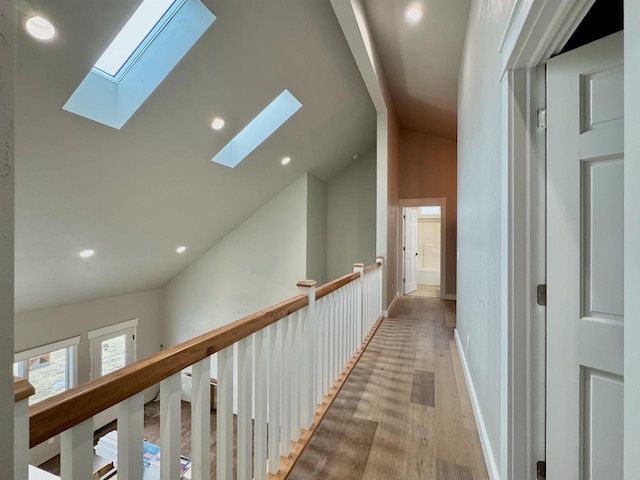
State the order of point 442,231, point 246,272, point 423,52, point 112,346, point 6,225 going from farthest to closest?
point 246,272 < point 442,231 < point 112,346 < point 423,52 < point 6,225

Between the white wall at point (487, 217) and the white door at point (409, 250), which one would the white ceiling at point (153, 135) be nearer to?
the white wall at point (487, 217)

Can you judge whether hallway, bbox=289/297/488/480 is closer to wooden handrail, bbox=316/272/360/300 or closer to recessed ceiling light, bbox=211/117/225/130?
wooden handrail, bbox=316/272/360/300

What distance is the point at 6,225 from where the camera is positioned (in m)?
0.40

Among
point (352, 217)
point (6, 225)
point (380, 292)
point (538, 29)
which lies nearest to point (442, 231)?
point (352, 217)

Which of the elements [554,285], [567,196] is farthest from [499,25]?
[554,285]

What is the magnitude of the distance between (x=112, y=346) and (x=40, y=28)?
5.26 m

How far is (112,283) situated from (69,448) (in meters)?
5.23

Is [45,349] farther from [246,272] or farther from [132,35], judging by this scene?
[132,35]

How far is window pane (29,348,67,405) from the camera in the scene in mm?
4453

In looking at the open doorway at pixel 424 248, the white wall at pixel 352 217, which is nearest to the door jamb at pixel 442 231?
the open doorway at pixel 424 248

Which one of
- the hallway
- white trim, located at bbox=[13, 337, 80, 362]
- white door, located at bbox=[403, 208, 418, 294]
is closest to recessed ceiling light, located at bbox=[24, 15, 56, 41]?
the hallway

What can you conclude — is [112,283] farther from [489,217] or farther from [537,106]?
[537,106]

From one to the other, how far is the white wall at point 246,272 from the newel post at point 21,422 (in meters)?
4.99

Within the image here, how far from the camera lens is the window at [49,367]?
4.29 metres
